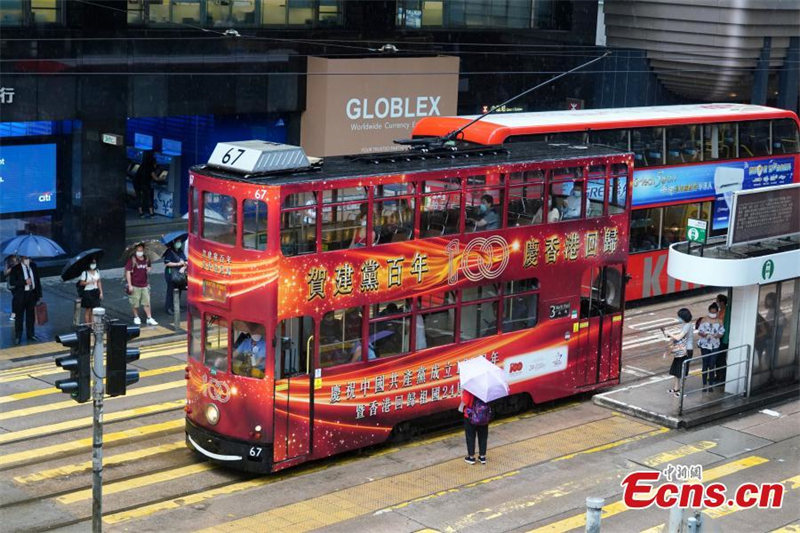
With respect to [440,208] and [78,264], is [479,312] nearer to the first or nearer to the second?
[440,208]

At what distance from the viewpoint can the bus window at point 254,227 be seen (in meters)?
15.7

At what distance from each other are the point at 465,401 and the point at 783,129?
14.9 m

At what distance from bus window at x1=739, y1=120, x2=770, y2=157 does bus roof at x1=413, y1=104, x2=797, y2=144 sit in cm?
16

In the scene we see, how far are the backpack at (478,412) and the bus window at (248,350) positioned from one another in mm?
2889

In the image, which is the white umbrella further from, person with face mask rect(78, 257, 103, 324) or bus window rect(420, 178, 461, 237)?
person with face mask rect(78, 257, 103, 324)

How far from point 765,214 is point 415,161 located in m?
6.00

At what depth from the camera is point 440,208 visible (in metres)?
17.8

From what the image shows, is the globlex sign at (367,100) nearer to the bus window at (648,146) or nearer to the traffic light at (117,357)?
the bus window at (648,146)

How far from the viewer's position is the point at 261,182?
51.7 feet

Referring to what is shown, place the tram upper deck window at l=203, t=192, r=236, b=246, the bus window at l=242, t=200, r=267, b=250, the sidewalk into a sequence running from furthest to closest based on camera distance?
the sidewalk → the tram upper deck window at l=203, t=192, r=236, b=246 → the bus window at l=242, t=200, r=267, b=250

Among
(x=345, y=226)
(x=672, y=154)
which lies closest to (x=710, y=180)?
(x=672, y=154)

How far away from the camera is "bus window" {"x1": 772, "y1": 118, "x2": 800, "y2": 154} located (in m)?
28.9

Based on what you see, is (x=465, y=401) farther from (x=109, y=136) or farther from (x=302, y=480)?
(x=109, y=136)

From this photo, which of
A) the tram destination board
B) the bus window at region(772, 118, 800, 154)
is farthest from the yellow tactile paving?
the bus window at region(772, 118, 800, 154)
